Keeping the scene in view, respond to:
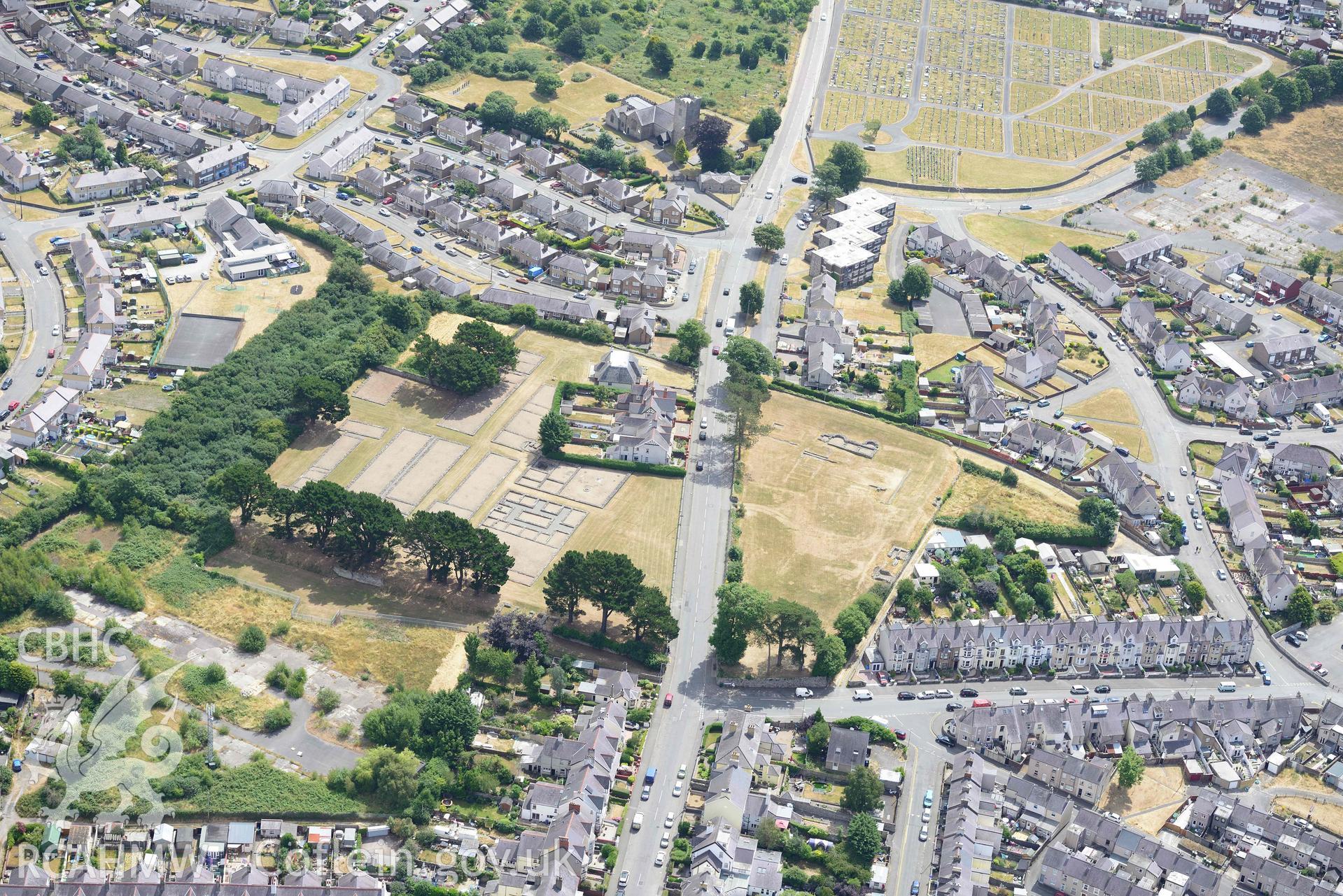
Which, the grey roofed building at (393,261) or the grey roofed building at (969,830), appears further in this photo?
the grey roofed building at (393,261)

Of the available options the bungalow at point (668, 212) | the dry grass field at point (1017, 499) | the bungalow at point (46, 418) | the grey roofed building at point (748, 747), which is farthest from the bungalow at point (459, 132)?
the grey roofed building at point (748, 747)

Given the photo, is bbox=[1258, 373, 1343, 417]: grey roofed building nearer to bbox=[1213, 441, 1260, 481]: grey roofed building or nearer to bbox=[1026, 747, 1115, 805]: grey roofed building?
bbox=[1213, 441, 1260, 481]: grey roofed building

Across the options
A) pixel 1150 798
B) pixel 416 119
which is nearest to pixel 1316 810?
pixel 1150 798

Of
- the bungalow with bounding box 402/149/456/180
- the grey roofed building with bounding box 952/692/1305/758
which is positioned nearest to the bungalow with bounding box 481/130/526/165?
the bungalow with bounding box 402/149/456/180

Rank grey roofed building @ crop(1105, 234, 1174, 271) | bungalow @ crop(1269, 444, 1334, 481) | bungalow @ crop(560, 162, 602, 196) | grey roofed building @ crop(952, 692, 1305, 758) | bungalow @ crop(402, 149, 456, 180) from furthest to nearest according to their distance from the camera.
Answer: bungalow @ crop(560, 162, 602, 196) < bungalow @ crop(402, 149, 456, 180) < grey roofed building @ crop(1105, 234, 1174, 271) < bungalow @ crop(1269, 444, 1334, 481) < grey roofed building @ crop(952, 692, 1305, 758)

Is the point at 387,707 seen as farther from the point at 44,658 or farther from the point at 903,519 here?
the point at 903,519

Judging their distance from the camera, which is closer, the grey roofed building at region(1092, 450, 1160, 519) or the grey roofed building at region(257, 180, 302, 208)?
the grey roofed building at region(1092, 450, 1160, 519)

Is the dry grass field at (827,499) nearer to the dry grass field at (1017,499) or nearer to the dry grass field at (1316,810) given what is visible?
the dry grass field at (1017,499)

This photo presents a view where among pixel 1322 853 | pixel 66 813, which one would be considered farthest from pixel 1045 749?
pixel 66 813
